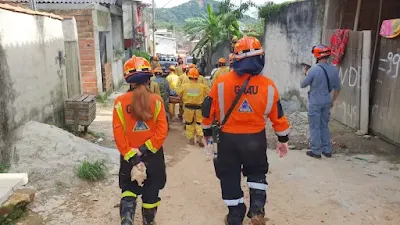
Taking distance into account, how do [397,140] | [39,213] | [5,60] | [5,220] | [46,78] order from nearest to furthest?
[5,220]
[39,213]
[5,60]
[397,140]
[46,78]

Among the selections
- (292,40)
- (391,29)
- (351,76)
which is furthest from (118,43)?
(391,29)

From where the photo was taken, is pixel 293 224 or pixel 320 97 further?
pixel 320 97

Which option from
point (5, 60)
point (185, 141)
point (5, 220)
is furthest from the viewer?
point (185, 141)

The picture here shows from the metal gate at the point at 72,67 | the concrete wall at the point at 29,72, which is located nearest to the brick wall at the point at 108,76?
the metal gate at the point at 72,67

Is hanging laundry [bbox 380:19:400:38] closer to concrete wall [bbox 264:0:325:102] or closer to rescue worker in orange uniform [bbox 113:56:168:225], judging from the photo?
concrete wall [bbox 264:0:325:102]

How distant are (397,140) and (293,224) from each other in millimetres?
3501

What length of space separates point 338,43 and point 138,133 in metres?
5.99

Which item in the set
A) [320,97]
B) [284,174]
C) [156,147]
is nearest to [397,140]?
[320,97]

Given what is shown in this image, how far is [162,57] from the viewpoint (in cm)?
2389

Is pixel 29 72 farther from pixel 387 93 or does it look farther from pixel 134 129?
pixel 387 93

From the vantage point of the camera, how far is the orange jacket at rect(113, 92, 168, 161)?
11.7ft

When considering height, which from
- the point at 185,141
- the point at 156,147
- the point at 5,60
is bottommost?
the point at 185,141

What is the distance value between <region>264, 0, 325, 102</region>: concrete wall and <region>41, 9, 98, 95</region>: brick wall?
5758 millimetres

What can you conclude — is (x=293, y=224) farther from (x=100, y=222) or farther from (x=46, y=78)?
(x=46, y=78)
